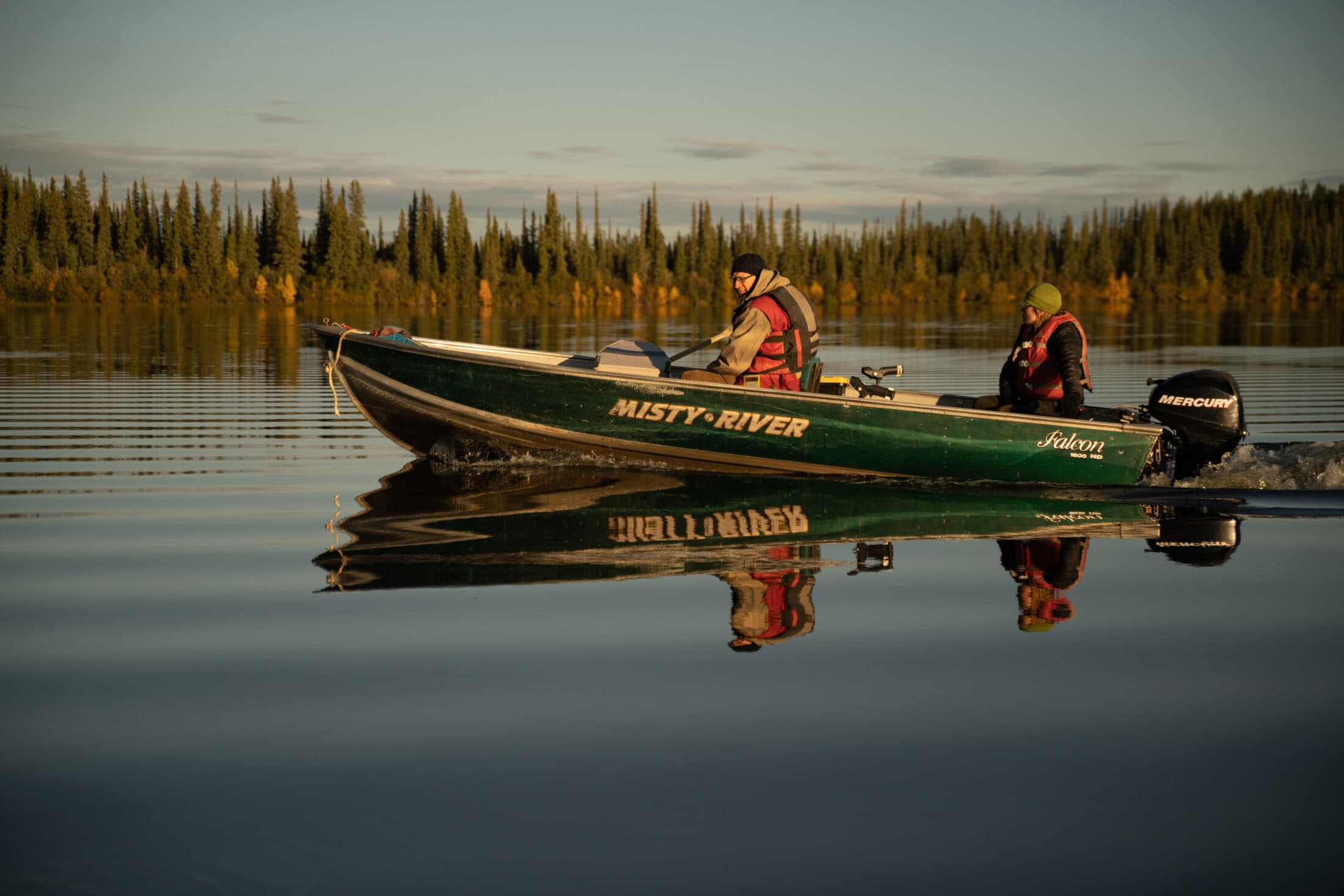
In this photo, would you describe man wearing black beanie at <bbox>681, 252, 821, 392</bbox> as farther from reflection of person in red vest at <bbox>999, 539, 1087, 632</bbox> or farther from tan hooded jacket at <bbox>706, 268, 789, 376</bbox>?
reflection of person in red vest at <bbox>999, 539, 1087, 632</bbox>

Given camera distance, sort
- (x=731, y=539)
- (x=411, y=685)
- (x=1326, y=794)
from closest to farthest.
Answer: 1. (x=1326, y=794)
2. (x=411, y=685)
3. (x=731, y=539)

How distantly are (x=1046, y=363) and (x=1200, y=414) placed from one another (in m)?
1.27

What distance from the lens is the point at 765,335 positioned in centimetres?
1045

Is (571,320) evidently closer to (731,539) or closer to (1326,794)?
(731,539)

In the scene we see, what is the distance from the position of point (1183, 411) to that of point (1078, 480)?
990mm

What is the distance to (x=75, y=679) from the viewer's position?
16.5ft

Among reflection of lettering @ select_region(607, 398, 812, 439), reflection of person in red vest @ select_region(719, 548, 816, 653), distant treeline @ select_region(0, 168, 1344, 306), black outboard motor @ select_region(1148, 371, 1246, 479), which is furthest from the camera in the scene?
distant treeline @ select_region(0, 168, 1344, 306)

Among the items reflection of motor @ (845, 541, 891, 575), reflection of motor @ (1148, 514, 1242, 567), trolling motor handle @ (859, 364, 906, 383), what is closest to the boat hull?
trolling motor handle @ (859, 364, 906, 383)

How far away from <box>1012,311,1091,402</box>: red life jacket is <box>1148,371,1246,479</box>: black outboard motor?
646 mm

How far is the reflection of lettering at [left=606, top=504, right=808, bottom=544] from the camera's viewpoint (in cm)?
825

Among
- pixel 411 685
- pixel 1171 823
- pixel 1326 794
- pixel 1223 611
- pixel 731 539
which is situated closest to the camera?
pixel 1171 823

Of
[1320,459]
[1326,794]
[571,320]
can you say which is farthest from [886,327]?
[1326,794]

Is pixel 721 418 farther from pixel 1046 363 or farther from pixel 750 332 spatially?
pixel 1046 363

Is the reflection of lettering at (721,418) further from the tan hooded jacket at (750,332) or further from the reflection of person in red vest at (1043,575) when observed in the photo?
the reflection of person in red vest at (1043,575)
